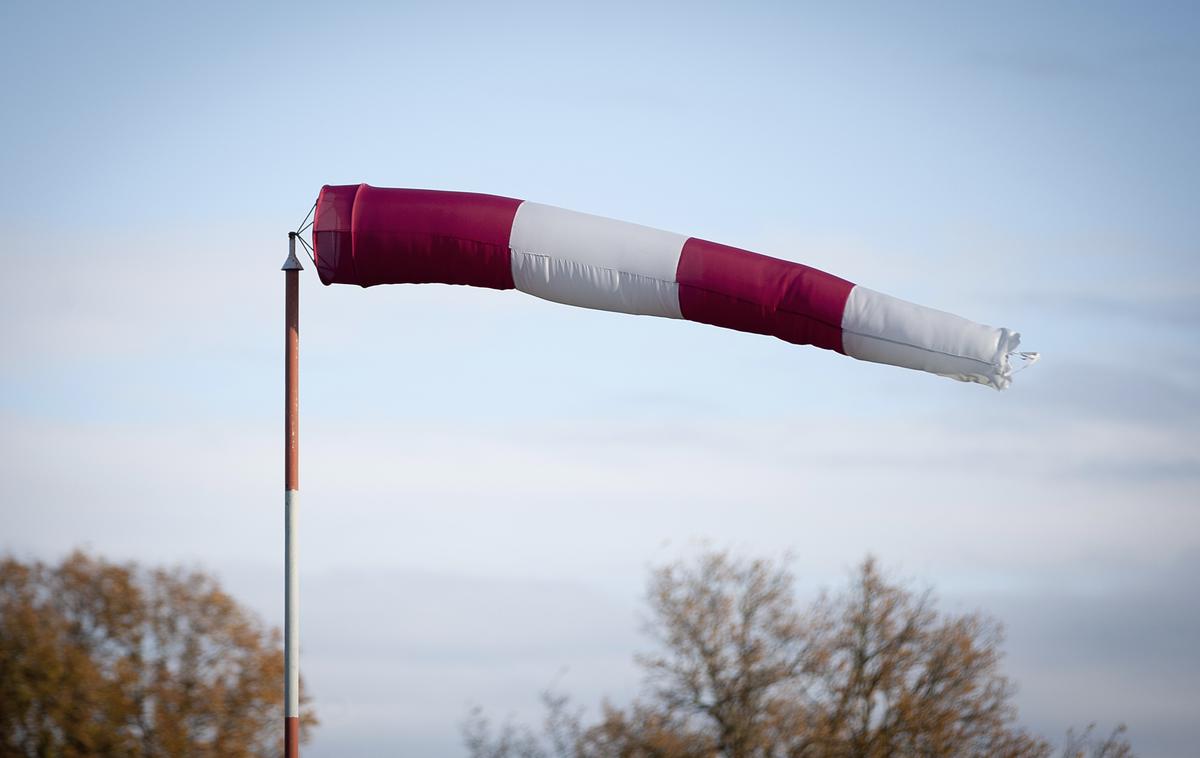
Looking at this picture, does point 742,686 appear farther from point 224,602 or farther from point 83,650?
point 83,650

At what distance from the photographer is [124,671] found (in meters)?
12.3

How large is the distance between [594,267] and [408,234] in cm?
105

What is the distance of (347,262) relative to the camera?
25.1ft

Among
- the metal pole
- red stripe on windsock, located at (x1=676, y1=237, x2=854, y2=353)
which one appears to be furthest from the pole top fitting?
red stripe on windsock, located at (x1=676, y1=237, x2=854, y2=353)

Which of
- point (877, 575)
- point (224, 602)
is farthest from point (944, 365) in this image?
point (877, 575)

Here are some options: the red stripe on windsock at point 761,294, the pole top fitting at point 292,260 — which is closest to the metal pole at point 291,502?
the pole top fitting at point 292,260

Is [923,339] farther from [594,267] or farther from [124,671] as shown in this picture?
[124,671]

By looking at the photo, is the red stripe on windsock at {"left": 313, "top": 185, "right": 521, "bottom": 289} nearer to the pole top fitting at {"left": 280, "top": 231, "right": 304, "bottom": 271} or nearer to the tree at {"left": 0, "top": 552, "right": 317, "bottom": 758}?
the pole top fitting at {"left": 280, "top": 231, "right": 304, "bottom": 271}

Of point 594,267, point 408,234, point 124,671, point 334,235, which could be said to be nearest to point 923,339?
point 594,267

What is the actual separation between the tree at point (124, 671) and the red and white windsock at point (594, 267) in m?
6.15

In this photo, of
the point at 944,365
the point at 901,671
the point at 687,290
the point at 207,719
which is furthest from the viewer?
the point at 901,671

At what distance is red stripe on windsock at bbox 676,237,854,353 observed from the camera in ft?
23.4

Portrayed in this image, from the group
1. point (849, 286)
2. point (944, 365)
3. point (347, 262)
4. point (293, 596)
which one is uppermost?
point (347, 262)

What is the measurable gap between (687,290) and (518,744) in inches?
336
